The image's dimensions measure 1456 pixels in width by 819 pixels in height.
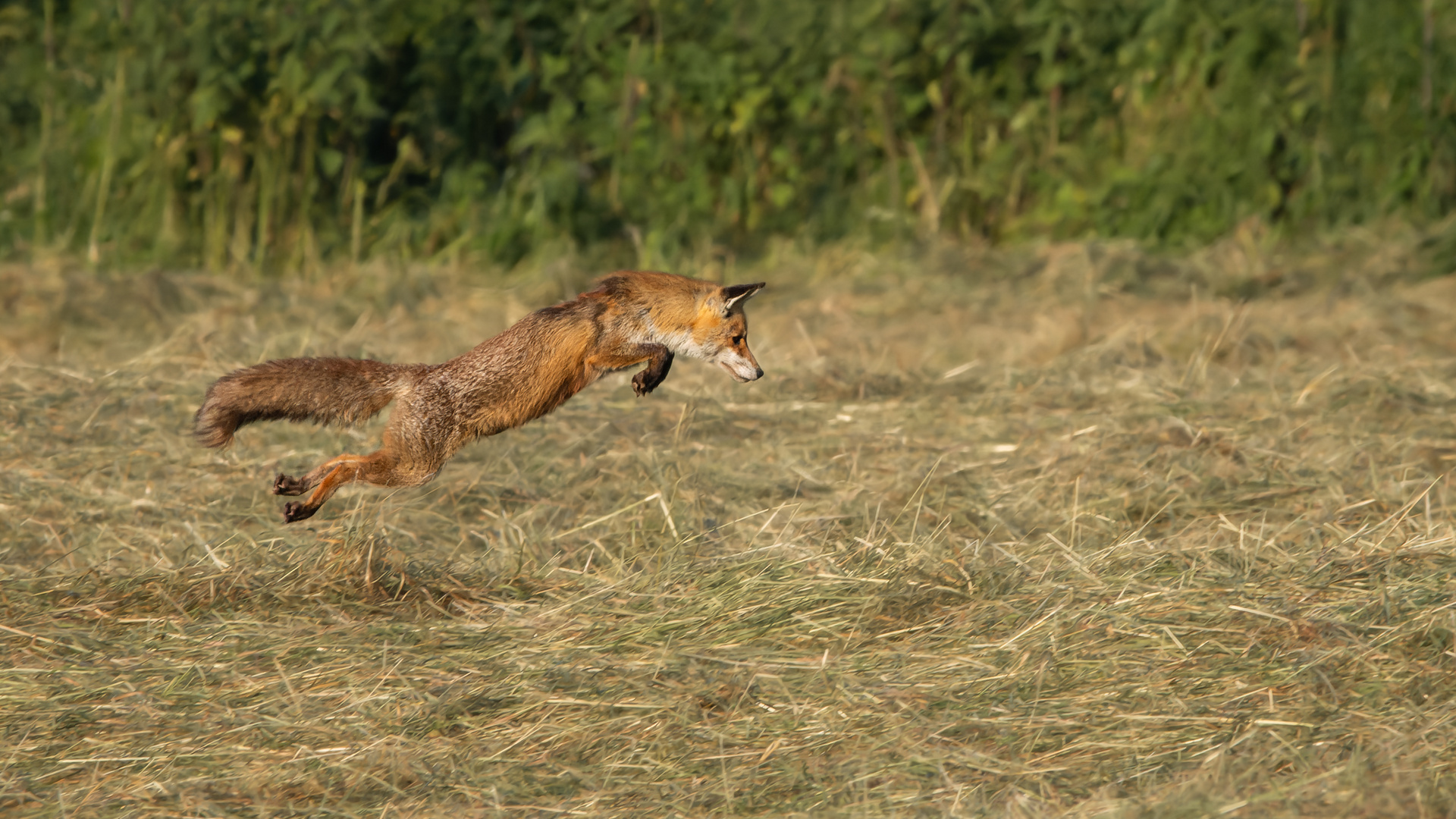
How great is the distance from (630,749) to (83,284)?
519 cm

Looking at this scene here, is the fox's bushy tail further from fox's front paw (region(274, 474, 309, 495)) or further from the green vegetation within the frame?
the green vegetation

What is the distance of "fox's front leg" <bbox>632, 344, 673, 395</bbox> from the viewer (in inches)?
139

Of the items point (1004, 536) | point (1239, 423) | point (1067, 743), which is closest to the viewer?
point (1067, 743)

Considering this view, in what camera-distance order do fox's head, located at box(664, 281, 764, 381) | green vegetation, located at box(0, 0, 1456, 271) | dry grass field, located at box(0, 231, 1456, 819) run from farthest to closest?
green vegetation, located at box(0, 0, 1456, 271), fox's head, located at box(664, 281, 764, 381), dry grass field, located at box(0, 231, 1456, 819)

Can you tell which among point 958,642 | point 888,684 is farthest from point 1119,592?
point 888,684

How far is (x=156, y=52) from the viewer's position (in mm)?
8023

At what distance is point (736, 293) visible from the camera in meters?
3.61

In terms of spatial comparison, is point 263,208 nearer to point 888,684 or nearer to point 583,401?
point 583,401

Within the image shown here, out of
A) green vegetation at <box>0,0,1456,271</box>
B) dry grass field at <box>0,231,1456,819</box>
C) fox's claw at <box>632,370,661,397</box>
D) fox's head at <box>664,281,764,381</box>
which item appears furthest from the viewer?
green vegetation at <box>0,0,1456,271</box>

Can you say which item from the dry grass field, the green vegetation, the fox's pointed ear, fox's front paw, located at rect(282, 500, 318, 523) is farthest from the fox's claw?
the green vegetation

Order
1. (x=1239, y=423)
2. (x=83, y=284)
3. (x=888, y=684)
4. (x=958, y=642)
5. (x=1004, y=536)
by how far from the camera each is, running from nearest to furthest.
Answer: (x=888, y=684), (x=958, y=642), (x=1004, y=536), (x=1239, y=423), (x=83, y=284)

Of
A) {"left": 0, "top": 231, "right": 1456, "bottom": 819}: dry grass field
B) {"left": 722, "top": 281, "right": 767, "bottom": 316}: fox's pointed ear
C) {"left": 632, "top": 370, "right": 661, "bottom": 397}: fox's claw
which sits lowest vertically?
{"left": 0, "top": 231, "right": 1456, "bottom": 819}: dry grass field

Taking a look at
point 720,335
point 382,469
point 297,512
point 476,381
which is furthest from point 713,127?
point 297,512

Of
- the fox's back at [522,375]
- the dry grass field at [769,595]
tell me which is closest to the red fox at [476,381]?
the fox's back at [522,375]
